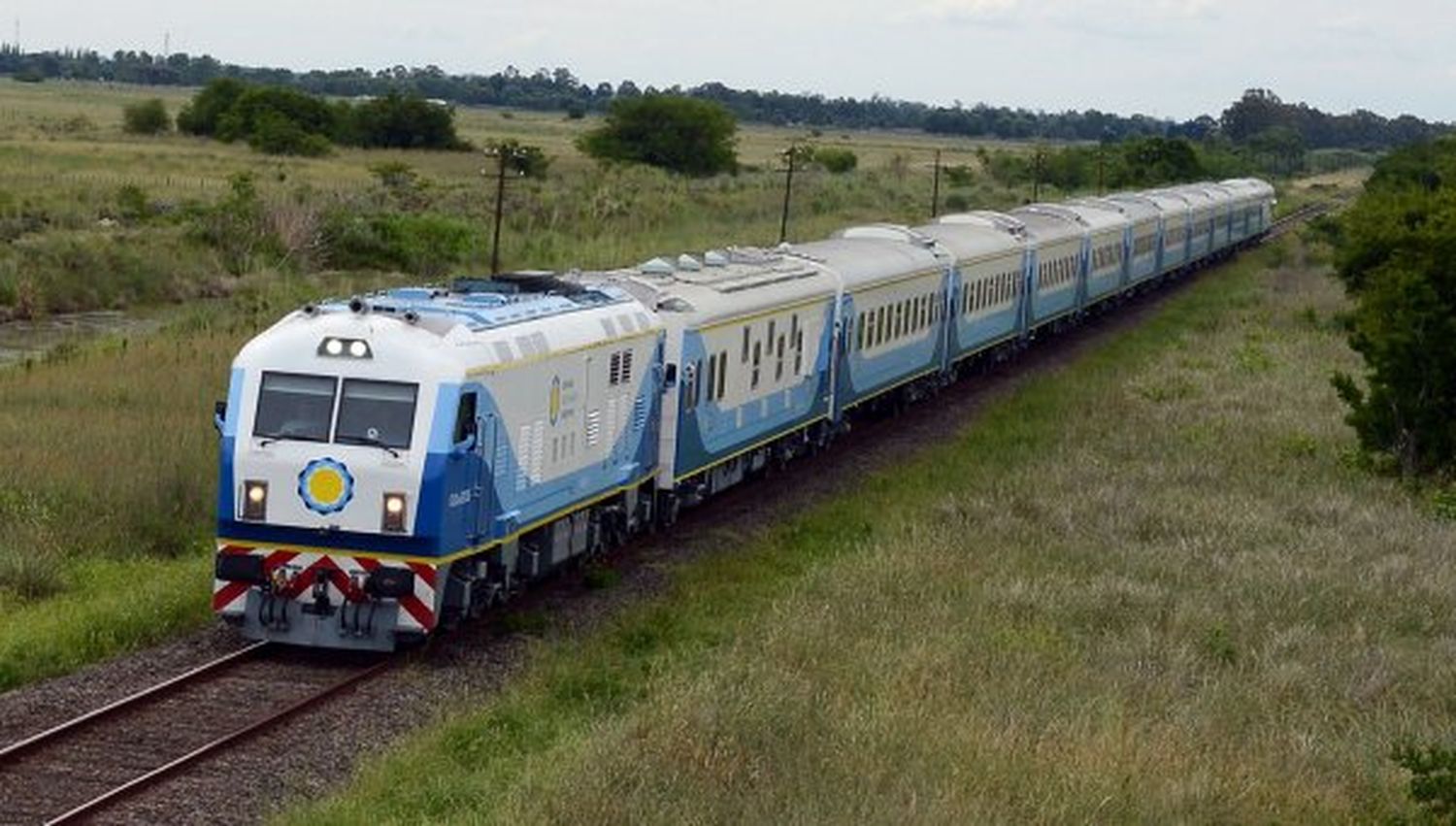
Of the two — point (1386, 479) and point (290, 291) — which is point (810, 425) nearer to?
point (1386, 479)

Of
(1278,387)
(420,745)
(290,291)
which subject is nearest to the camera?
(420,745)

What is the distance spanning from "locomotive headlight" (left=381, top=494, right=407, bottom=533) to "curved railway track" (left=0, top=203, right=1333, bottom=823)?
52.1 inches

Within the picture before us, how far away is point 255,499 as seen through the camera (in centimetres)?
1934

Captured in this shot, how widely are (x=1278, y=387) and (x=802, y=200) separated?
61.7 metres

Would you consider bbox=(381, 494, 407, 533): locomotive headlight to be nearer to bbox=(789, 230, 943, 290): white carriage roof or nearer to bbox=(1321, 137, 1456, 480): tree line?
bbox=(789, 230, 943, 290): white carriage roof

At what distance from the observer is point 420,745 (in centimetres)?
1675

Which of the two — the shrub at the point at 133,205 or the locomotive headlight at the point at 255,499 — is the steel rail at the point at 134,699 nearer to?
the locomotive headlight at the point at 255,499

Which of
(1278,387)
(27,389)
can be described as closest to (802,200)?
(1278,387)

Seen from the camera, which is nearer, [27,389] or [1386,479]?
[1386,479]

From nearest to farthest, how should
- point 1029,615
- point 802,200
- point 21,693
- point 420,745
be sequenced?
1. point 420,745
2. point 21,693
3. point 1029,615
4. point 802,200

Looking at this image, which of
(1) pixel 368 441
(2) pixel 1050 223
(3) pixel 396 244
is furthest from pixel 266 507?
(3) pixel 396 244

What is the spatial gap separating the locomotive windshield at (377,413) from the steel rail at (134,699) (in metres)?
2.18

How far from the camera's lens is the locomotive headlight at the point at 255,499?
63.4ft

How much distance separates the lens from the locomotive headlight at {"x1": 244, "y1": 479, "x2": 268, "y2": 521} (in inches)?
760
